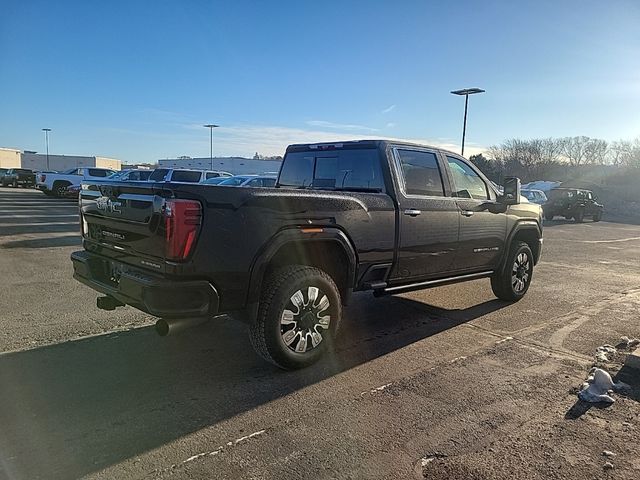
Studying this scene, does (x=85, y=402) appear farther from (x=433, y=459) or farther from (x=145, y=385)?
(x=433, y=459)

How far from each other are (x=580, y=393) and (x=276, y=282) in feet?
8.66

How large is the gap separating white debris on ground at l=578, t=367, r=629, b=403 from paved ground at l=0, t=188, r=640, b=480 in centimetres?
10

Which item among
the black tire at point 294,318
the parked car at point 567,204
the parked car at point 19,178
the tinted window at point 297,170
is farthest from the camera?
the parked car at point 19,178

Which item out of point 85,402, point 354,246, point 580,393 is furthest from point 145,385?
point 580,393

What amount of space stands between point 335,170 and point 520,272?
10.9 ft

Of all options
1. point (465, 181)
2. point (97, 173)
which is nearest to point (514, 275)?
point (465, 181)

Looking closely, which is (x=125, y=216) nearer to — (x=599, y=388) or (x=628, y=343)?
(x=599, y=388)

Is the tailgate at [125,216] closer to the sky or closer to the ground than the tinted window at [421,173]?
closer to the ground

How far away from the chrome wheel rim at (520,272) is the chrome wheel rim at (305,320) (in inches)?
142

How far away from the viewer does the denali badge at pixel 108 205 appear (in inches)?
162

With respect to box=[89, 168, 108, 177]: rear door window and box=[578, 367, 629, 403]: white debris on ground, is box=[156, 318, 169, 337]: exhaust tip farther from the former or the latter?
box=[89, 168, 108, 177]: rear door window

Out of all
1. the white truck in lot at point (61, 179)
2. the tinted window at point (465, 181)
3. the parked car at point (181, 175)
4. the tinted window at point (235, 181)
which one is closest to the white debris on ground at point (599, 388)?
the tinted window at point (465, 181)

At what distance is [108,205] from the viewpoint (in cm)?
425

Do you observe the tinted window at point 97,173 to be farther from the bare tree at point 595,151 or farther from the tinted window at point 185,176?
the bare tree at point 595,151
